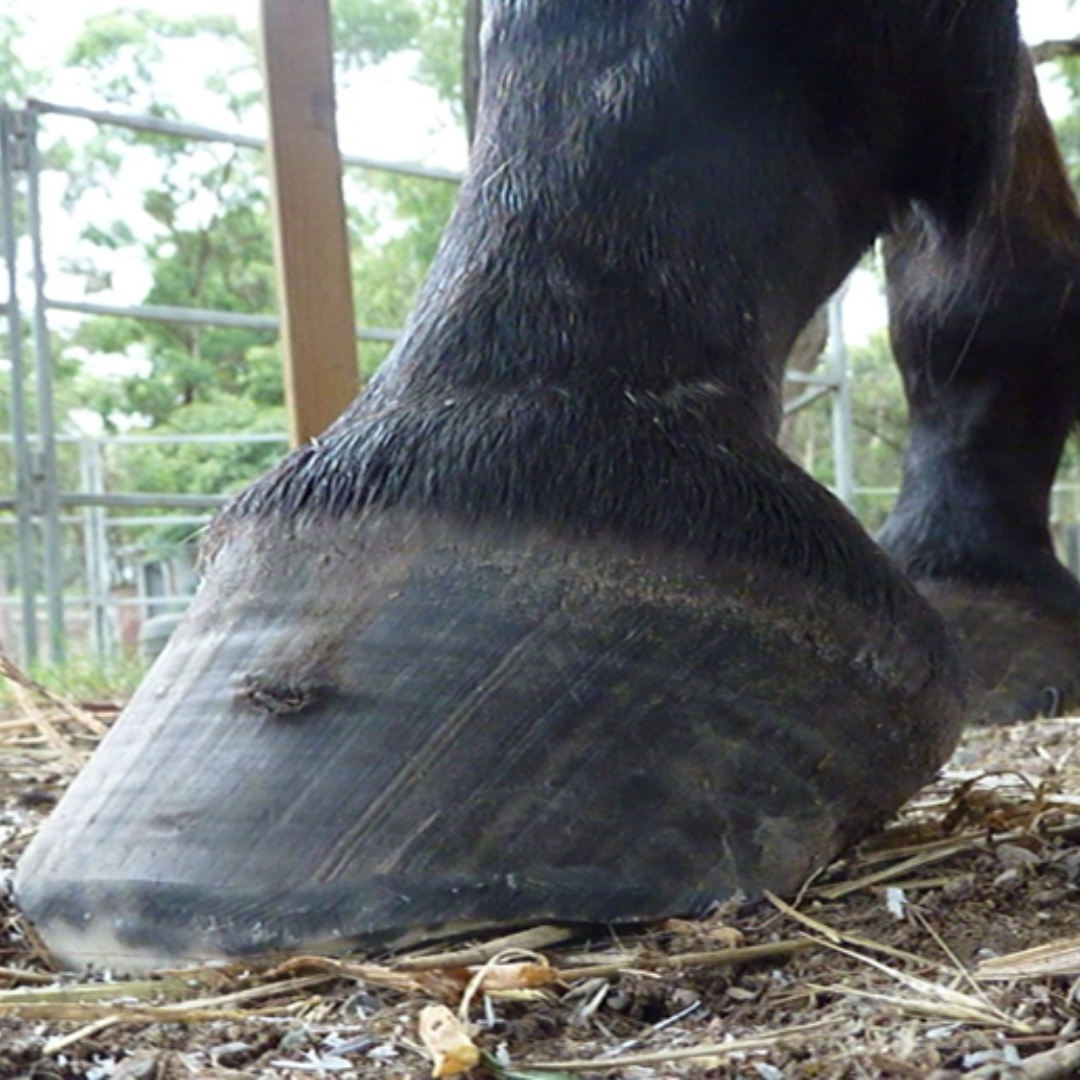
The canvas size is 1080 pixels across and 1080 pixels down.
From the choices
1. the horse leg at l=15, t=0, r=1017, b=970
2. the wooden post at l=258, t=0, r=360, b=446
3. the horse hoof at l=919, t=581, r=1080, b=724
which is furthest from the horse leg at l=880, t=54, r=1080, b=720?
the horse leg at l=15, t=0, r=1017, b=970

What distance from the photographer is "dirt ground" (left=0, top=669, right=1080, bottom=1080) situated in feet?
2.76

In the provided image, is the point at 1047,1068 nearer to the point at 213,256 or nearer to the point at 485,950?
the point at 485,950

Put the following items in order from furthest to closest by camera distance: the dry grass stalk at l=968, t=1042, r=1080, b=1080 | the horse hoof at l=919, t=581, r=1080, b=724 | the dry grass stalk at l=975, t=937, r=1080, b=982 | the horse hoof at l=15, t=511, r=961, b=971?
the horse hoof at l=919, t=581, r=1080, b=724
the horse hoof at l=15, t=511, r=961, b=971
the dry grass stalk at l=975, t=937, r=1080, b=982
the dry grass stalk at l=968, t=1042, r=1080, b=1080

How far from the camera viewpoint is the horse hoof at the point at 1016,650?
208 cm

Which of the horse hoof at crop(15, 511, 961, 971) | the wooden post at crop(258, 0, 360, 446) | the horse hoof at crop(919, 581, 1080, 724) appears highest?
the wooden post at crop(258, 0, 360, 446)

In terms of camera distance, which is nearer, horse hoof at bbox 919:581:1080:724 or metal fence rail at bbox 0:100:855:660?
horse hoof at bbox 919:581:1080:724

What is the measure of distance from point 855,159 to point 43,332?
467cm

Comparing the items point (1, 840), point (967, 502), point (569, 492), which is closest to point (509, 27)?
point (569, 492)

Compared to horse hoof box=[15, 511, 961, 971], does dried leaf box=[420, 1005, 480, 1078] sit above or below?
below

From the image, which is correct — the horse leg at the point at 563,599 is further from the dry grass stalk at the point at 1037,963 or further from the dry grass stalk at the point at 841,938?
the dry grass stalk at the point at 1037,963

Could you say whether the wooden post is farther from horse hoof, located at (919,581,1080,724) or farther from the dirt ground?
the dirt ground

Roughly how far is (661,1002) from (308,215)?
4.83ft

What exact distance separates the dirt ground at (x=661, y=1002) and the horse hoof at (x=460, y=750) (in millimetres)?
34

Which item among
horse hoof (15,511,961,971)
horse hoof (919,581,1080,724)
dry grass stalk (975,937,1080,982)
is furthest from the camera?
horse hoof (919,581,1080,724)
